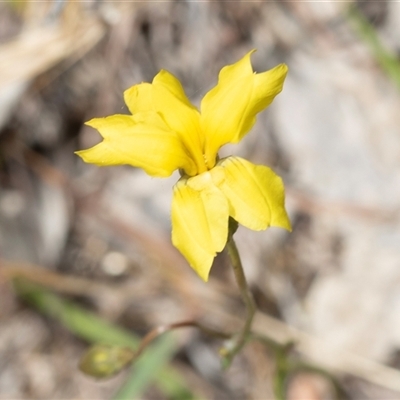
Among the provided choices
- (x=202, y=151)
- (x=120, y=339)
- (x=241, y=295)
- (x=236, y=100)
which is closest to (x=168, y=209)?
(x=120, y=339)

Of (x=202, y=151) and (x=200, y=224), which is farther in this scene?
(x=202, y=151)

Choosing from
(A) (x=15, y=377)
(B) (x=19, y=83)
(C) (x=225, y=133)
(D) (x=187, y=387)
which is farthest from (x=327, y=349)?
(B) (x=19, y=83)

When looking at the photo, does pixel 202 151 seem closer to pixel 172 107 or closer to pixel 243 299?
pixel 172 107

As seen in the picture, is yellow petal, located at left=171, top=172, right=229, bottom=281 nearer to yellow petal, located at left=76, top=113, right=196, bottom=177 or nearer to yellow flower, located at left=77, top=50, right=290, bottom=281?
yellow flower, located at left=77, top=50, right=290, bottom=281

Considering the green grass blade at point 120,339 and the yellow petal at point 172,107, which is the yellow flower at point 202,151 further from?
the green grass blade at point 120,339

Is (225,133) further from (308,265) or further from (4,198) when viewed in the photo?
(4,198)

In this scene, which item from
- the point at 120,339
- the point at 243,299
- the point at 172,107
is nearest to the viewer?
the point at 172,107

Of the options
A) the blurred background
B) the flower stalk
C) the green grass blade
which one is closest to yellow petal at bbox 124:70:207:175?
the flower stalk
